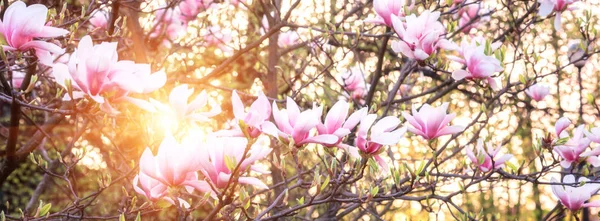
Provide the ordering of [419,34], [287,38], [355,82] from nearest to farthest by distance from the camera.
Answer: [419,34], [355,82], [287,38]

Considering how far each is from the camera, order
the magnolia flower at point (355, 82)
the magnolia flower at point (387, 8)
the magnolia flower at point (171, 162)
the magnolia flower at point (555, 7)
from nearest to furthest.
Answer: the magnolia flower at point (171, 162)
the magnolia flower at point (387, 8)
the magnolia flower at point (555, 7)
the magnolia flower at point (355, 82)

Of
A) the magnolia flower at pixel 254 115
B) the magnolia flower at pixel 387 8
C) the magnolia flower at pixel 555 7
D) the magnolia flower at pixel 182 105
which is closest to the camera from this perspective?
the magnolia flower at pixel 254 115

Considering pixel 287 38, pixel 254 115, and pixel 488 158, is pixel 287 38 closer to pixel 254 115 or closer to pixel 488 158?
pixel 488 158

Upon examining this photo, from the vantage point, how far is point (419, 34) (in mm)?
2145

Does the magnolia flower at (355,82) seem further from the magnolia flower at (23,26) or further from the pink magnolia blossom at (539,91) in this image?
the magnolia flower at (23,26)

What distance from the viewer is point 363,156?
1.55 meters

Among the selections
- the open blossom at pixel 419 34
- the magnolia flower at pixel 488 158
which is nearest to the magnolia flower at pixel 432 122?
the open blossom at pixel 419 34

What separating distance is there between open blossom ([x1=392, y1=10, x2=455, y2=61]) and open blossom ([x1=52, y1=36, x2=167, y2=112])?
1.08 meters

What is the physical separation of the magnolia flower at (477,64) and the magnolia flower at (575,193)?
0.50 m

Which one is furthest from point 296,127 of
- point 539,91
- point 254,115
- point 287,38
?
point 287,38

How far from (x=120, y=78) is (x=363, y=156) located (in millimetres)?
681

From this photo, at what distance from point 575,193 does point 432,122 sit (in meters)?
0.77

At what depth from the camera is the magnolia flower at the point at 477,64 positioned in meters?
2.21

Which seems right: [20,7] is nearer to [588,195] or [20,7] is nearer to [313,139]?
[313,139]
